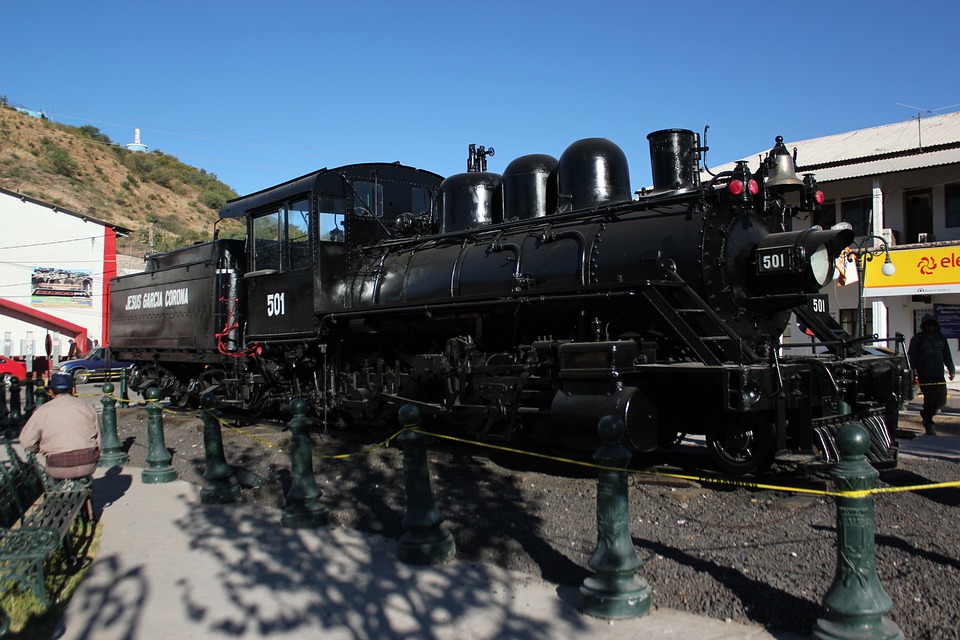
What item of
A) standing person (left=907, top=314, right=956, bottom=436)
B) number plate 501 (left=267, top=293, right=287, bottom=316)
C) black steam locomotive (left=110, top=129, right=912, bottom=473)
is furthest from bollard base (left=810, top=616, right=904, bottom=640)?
number plate 501 (left=267, top=293, right=287, bottom=316)

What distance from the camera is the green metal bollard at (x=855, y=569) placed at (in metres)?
3.16

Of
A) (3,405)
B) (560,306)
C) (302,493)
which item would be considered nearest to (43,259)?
(3,405)

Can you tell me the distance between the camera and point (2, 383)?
45.9 ft

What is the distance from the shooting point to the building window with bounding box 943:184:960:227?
1927 centimetres

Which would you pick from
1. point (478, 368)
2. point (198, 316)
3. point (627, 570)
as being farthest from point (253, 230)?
point (627, 570)

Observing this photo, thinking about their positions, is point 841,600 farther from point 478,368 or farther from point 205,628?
point 478,368

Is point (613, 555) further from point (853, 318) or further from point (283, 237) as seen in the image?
point (853, 318)

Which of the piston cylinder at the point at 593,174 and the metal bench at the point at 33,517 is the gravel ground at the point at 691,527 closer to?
the metal bench at the point at 33,517

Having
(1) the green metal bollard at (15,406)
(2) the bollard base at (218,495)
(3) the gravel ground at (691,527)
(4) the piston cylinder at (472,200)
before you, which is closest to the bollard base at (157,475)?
(3) the gravel ground at (691,527)

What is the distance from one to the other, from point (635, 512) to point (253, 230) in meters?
7.82

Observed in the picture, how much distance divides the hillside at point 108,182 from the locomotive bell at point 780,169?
45058mm

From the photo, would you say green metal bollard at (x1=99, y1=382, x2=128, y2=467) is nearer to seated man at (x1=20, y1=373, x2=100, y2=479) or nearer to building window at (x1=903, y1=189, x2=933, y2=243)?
seated man at (x1=20, y1=373, x2=100, y2=479)

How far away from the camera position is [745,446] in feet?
20.9

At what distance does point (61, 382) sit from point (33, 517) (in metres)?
1.54
